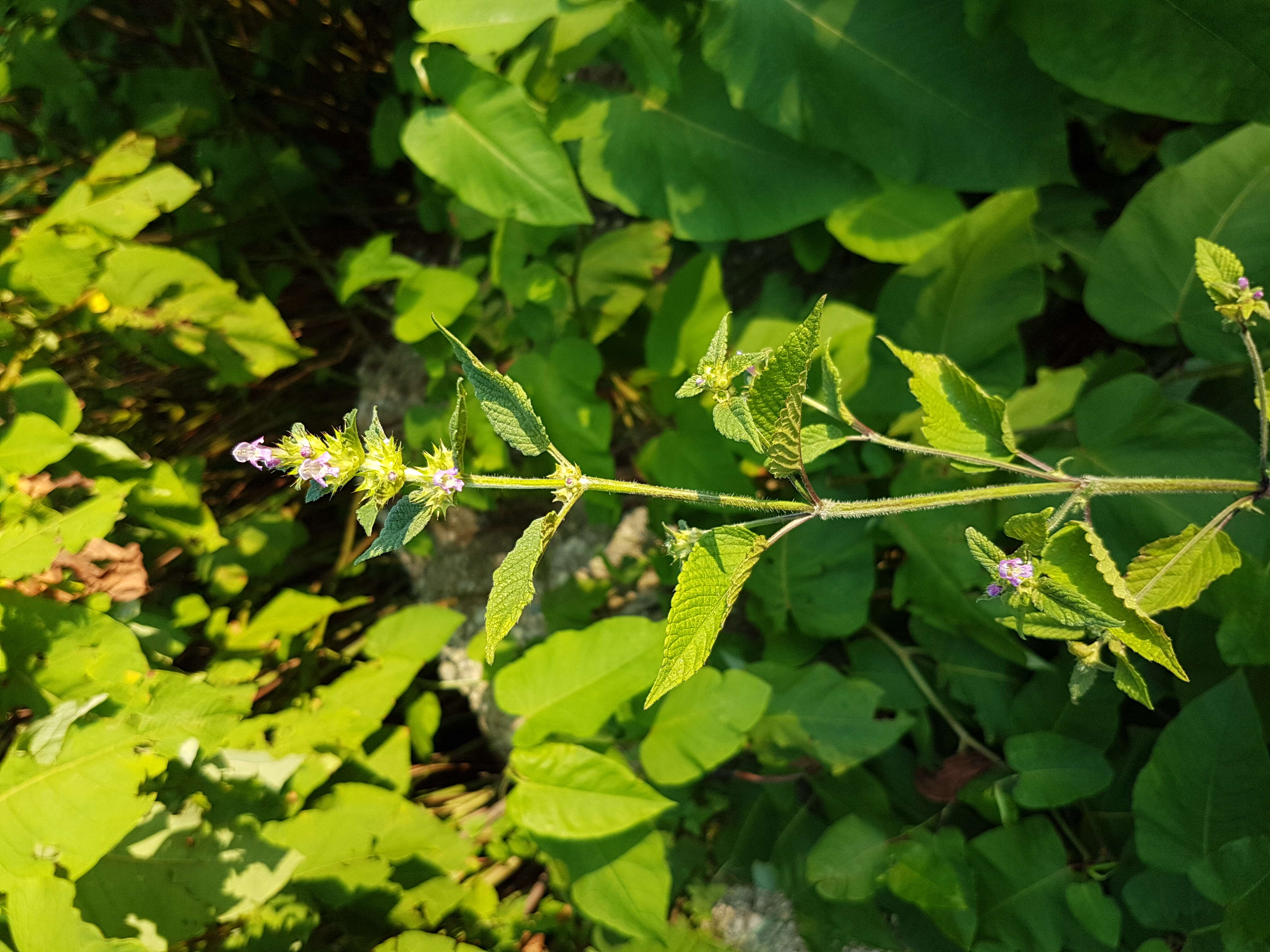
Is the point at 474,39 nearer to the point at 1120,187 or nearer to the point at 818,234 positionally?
the point at 818,234

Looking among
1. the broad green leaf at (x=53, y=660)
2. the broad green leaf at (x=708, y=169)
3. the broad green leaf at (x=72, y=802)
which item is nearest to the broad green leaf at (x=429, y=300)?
the broad green leaf at (x=708, y=169)

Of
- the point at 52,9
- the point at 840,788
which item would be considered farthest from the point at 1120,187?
the point at 52,9

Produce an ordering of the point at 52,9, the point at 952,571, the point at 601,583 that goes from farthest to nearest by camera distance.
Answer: the point at 601,583 → the point at 52,9 → the point at 952,571

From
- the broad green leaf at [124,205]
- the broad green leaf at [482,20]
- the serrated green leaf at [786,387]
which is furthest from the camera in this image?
the broad green leaf at [124,205]

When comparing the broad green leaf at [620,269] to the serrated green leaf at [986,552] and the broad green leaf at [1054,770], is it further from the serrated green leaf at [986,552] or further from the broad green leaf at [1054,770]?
the broad green leaf at [1054,770]

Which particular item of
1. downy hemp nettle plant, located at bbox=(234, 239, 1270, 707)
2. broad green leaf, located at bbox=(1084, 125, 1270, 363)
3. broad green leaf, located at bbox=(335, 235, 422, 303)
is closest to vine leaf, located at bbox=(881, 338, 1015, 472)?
downy hemp nettle plant, located at bbox=(234, 239, 1270, 707)
